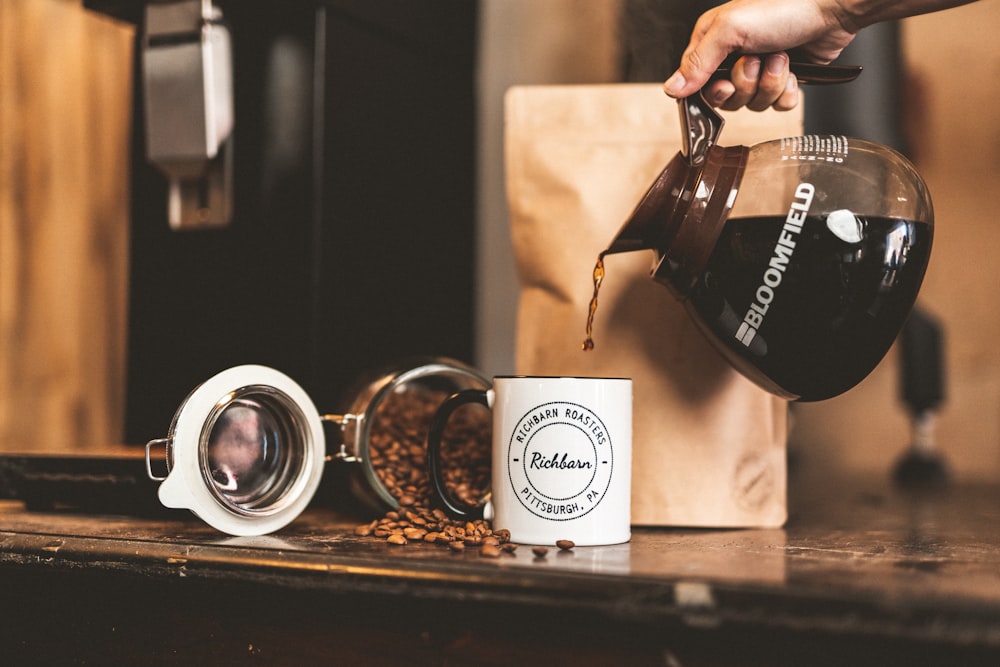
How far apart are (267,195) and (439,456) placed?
429mm

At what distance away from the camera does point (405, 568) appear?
0.63m

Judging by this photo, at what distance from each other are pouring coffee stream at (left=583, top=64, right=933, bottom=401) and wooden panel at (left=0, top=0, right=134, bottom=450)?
2.79 feet

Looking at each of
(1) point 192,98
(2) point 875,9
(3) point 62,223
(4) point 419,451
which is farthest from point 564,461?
(3) point 62,223

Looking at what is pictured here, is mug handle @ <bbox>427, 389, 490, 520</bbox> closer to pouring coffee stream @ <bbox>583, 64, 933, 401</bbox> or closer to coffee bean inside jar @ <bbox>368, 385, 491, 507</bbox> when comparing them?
coffee bean inside jar @ <bbox>368, 385, 491, 507</bbox>

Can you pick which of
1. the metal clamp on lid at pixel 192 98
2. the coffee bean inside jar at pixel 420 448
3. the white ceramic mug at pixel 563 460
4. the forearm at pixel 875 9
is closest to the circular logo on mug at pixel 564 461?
the white ceramic mug at pixel 563 460

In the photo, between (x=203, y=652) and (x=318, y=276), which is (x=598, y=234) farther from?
(x=203, y=652)

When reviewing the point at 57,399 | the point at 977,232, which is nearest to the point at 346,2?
the point at 57,399

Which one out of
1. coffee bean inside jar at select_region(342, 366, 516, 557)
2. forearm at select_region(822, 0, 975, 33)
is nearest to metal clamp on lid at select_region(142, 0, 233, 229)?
coffee bean inside jar at select_region(342, 366, 516, 557)

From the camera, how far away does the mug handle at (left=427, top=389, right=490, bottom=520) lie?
2.62 ft

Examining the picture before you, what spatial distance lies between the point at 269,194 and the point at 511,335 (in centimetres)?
46

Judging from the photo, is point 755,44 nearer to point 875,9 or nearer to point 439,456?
point 875,9

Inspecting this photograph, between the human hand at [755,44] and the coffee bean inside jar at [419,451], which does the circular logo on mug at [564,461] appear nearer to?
the coffee bean inside jar at [419,451]

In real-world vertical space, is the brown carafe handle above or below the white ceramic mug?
above

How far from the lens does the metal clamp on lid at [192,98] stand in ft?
3.51
